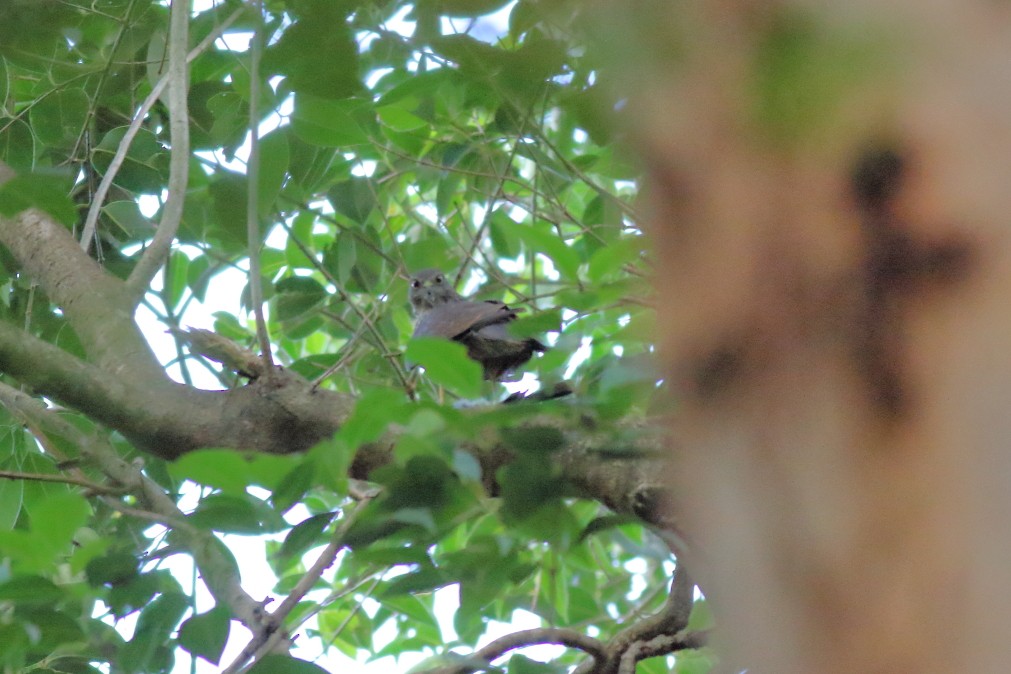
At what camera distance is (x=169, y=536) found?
4.66 ft

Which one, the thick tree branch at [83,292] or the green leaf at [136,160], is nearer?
the thick tree branch at [83,292]

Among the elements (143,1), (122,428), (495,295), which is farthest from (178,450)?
(495,295)

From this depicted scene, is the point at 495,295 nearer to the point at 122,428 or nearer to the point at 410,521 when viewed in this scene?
the point at 122,428

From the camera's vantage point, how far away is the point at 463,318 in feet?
11.5

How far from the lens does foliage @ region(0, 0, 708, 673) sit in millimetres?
1052

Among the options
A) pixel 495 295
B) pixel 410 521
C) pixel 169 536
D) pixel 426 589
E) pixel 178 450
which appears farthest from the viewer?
pixel 495 295

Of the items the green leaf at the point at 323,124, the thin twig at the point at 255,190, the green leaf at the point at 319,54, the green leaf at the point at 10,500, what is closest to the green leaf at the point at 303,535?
the thin twig at the point at 255,190

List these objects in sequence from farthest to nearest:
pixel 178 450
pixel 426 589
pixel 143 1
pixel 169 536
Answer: pixel 143 1, pixel 178 450, pixel 169 536, pixel 426 589

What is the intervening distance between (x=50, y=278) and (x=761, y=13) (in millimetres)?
1986

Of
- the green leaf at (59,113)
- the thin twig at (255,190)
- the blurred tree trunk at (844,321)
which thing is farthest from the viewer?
the green leaf at (59,113)

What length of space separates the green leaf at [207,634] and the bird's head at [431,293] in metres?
3.80

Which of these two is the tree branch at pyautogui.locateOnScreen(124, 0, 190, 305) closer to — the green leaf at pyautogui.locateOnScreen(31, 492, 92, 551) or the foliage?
the foliage

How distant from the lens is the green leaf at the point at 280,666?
1143mm

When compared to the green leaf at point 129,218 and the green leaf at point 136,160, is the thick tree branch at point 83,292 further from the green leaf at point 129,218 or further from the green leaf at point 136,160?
the green leaf at point 136,160
